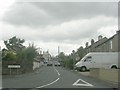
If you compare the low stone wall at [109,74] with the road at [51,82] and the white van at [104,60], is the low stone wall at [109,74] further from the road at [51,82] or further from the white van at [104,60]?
the white van at [104,60]

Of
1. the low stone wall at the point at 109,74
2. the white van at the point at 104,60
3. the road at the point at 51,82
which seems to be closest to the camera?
the road at the point at 51,82

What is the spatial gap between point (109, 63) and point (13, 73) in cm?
1474

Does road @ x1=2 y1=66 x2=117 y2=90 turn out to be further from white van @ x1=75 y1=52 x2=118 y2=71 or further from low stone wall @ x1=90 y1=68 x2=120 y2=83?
white van @ x1=75 y1=52 x2=118 y2=71

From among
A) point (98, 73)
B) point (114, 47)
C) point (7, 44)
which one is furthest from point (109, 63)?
point (7, 44)

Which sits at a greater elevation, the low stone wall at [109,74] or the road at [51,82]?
the low stone wall at [109,74]

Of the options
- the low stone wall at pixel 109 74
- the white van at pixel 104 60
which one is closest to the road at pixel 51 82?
the low stone wall at pixel 109 74

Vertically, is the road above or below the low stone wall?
below

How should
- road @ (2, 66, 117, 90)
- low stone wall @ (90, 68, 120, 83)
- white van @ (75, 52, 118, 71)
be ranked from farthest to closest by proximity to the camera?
white van @ (75, 52, 118, 71), low stone wall @ (90, 68, 120, 83), road @ (2, 66, 117, 90)

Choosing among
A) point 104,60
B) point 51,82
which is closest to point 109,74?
point 51,82

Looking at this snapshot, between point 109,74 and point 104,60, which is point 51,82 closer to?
point 109,74

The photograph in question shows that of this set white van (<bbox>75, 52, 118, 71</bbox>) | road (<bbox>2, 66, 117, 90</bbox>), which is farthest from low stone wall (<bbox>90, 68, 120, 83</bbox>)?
white van (<bbox>75, 52, 118, 71</bbox>)

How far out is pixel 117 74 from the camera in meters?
22.0

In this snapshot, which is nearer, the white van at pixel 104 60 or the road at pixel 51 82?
the road at pixel 51 82

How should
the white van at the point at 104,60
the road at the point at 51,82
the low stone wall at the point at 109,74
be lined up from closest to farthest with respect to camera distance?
the road at the point at 51,82
the low stone wall at the point at 109,74
the white van at the point at 104,60
